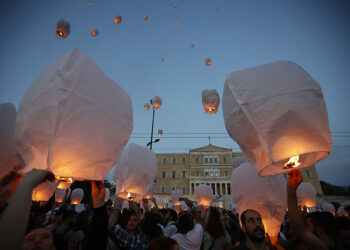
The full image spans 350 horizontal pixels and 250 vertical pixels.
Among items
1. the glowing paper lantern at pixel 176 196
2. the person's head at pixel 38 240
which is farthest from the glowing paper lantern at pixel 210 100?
the glowing paper lantern at pixel 176 196

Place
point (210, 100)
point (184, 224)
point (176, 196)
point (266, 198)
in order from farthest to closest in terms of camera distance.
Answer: point (176, 196)
point (210, 100)
point (184, 224)
point (266, 198)

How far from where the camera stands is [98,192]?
167cm

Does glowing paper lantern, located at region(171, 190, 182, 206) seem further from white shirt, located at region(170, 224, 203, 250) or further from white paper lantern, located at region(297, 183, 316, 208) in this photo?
white shirt, located at region(170, 224, 203, 250)

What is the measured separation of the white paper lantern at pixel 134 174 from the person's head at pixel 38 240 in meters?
1.19

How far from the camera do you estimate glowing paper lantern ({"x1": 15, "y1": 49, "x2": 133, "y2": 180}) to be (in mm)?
1120

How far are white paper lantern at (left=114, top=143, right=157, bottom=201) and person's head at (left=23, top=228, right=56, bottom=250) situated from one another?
1.19 metres

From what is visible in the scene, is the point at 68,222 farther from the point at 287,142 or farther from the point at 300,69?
the point at 300,69

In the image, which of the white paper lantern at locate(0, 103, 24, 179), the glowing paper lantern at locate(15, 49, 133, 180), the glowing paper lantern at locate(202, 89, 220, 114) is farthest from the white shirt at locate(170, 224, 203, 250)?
the white paper lantern at locate(0, 103, 24, 179)

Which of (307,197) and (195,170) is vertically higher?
(195,170)

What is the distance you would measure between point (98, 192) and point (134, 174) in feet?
4.62

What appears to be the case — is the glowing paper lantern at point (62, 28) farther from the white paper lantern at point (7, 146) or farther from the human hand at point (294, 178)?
the human hand at point (294, 178)

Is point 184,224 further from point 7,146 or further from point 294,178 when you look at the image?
point 7,146

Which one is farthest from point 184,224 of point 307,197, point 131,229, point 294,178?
point 307,197

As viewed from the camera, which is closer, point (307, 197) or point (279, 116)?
point (279, 116)
